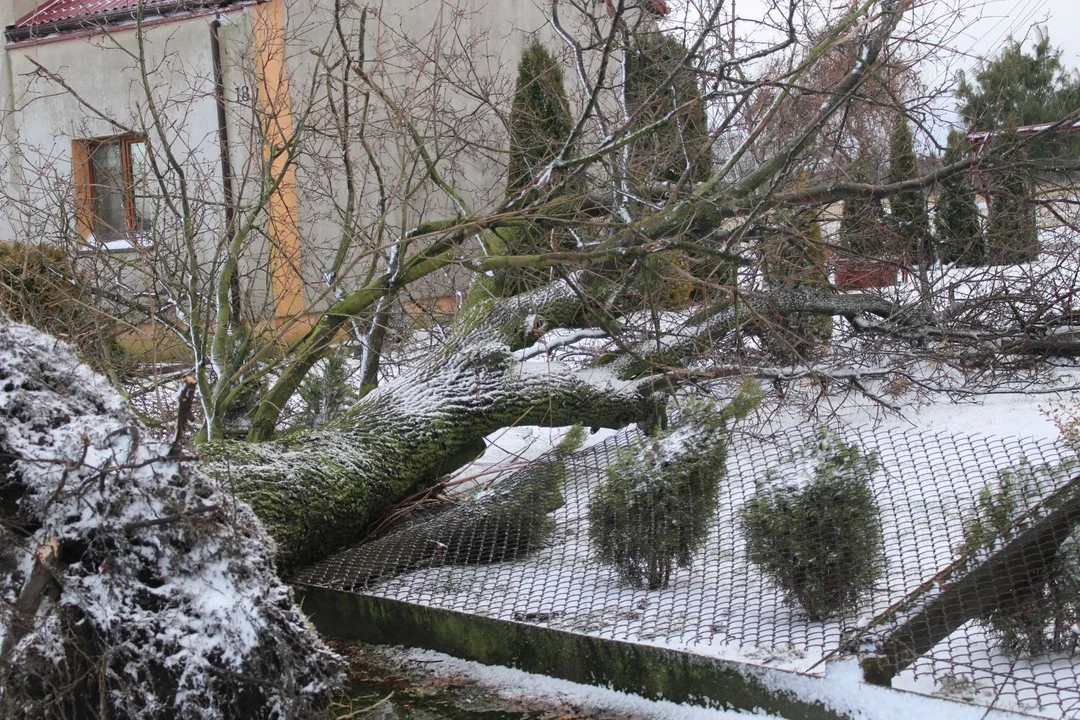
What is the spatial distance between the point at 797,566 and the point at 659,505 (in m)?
0.77

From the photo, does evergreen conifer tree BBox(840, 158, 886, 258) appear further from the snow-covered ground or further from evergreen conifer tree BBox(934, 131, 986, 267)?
the snow-covered ground

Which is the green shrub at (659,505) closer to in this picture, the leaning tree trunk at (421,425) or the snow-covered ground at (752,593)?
the snow-covered ground at (752,593)

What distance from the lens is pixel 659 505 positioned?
4156mm

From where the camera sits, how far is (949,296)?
7.11 metres

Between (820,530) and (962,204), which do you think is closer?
(820,530)

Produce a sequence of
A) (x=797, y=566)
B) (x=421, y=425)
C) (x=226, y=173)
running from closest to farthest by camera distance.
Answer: (x=797, y=566) < (x=421, y=425) < (x=226, y=173)

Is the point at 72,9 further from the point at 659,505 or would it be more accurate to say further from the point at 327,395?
the point at 659,505

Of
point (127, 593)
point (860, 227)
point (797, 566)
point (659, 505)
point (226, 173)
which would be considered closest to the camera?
point (127, 593)

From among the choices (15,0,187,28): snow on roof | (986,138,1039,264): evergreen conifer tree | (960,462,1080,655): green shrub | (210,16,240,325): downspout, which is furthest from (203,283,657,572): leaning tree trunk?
(15,0,187,28): snow on roof

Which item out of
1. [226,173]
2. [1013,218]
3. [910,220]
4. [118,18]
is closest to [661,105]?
[910,220]

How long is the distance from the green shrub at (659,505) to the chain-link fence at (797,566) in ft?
0.04

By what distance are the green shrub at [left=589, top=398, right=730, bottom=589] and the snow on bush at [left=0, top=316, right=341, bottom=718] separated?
1806mm

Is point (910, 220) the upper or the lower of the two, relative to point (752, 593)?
upper

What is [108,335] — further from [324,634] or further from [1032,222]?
[1032,222]
